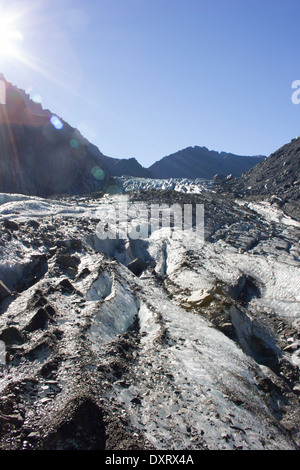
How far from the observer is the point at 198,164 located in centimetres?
13050

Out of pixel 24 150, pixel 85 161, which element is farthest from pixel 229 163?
pixel 24 150

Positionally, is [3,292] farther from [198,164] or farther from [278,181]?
[198,164]

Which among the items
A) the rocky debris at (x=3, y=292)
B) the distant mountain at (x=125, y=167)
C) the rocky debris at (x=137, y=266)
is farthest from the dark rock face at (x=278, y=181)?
the distant mountain at (x=125, y=167)

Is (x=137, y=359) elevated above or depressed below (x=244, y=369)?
above

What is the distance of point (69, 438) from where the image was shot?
606cm

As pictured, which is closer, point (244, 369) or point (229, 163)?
point (244, 369)

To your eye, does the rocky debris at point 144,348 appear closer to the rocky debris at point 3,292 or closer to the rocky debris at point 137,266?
the rocky debris at point 137,266

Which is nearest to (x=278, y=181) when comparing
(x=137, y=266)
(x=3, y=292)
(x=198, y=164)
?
(x=137, y=266)

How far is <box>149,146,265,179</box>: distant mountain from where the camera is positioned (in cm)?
12438

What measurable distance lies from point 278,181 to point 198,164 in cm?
7827
